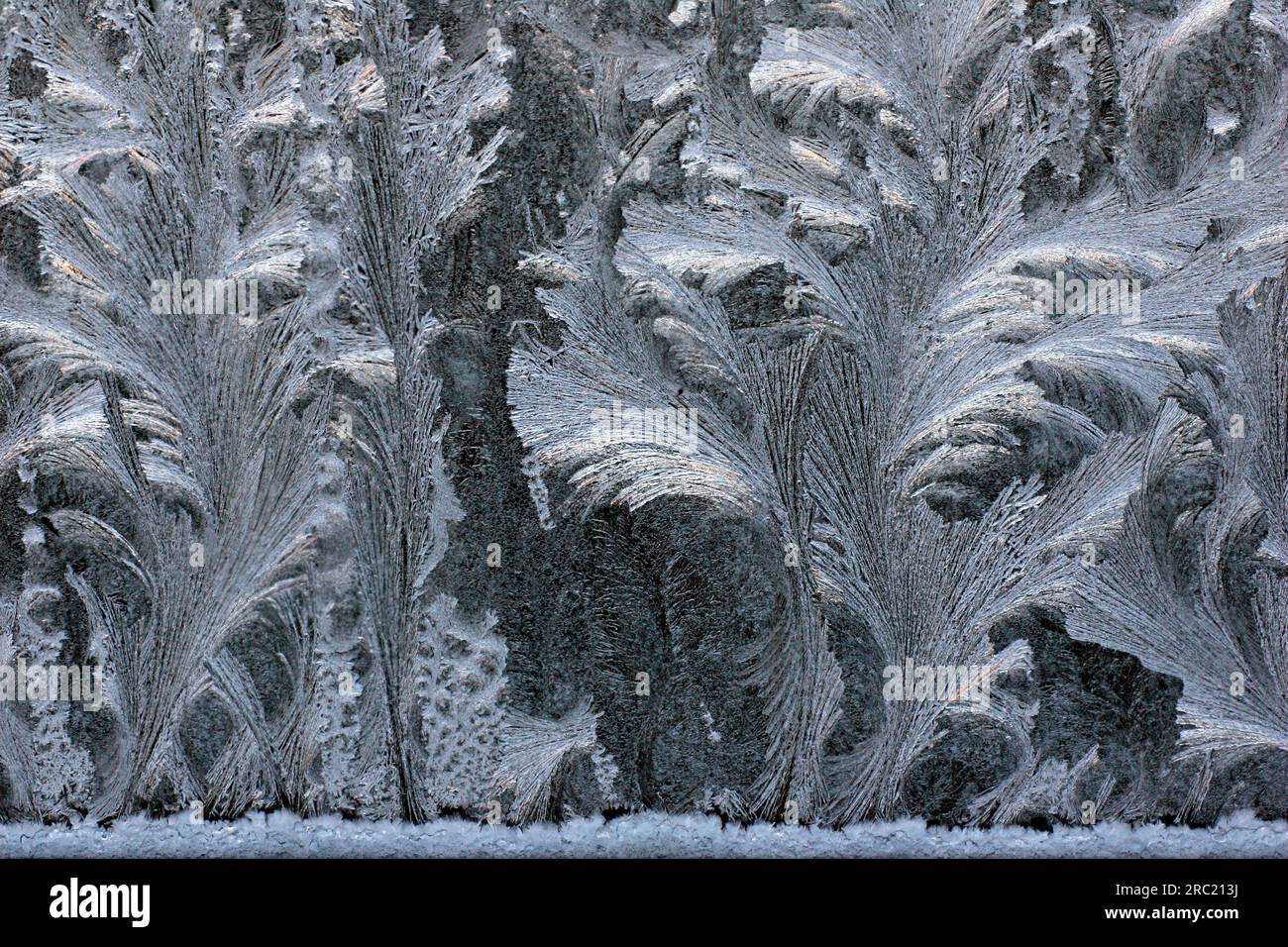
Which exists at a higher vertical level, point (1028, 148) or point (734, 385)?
point (1028, 148)

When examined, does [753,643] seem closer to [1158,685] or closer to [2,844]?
[1158,685]

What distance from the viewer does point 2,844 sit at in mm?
1000

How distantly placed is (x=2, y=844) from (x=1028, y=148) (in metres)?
1.39

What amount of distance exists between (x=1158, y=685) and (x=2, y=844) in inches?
51.6

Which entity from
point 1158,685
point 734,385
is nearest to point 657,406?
point 734,385

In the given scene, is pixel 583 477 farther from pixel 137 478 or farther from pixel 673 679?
pixel 137 478

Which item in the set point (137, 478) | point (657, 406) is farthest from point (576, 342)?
point (137, 478)

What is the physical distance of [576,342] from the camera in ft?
3.24

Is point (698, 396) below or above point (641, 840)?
above

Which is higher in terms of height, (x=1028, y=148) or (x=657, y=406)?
(x=1028, y=148)

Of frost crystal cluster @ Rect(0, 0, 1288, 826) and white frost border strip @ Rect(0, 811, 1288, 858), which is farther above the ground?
frost crystal cluster @ Rect(0, 0, 1288, 826)

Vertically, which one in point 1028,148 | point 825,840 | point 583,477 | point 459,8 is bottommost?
point 825,840

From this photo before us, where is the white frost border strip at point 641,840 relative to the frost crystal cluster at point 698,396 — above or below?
below

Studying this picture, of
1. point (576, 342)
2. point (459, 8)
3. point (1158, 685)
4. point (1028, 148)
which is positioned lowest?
point (1158, 685)
